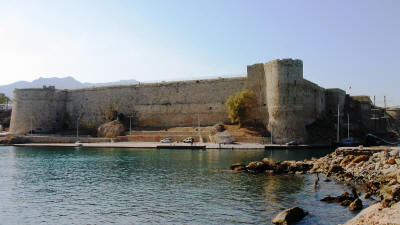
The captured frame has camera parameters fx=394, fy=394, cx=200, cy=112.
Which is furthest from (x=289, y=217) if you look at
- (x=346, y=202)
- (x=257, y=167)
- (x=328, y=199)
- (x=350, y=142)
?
(x=350, y=142)

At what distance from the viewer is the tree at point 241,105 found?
4825 centimetres

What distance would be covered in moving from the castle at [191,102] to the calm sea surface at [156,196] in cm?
2054

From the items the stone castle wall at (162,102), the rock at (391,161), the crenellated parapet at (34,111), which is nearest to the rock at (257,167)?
the rock at (391,161)

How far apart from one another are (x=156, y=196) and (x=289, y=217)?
23.1ft

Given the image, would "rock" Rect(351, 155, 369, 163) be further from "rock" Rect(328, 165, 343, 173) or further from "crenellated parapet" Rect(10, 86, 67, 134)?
"crenellated parapet" Rect(10, 86, 67, 134)

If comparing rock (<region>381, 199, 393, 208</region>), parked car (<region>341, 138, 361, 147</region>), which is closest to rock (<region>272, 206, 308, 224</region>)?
rock (<region>381, 199, 393, 208</region>)

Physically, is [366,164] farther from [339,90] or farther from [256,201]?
[339,90]

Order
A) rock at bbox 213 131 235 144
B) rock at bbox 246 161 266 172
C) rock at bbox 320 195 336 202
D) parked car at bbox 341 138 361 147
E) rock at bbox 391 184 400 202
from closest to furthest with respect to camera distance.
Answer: rock at bbox 391 184 400 202
rock at bbox 320 195 336 202
rock at bbox 246 161 266 172
parked car at bbox 341 138 361 147
rock at bbox 213 131 235 144

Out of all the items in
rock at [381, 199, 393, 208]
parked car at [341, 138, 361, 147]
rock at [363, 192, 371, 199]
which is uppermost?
parked car at [341, 138, 361, 147]

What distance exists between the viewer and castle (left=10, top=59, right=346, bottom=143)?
4634 centimetres

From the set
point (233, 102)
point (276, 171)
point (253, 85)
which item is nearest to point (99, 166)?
point (276, 171)

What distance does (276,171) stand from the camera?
24750 millimetres

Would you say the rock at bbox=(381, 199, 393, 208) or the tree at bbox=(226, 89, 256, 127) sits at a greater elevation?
the tree at bbox=(226, 89, 256, 127)

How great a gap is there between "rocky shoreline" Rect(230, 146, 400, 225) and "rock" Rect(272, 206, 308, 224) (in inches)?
1.5
